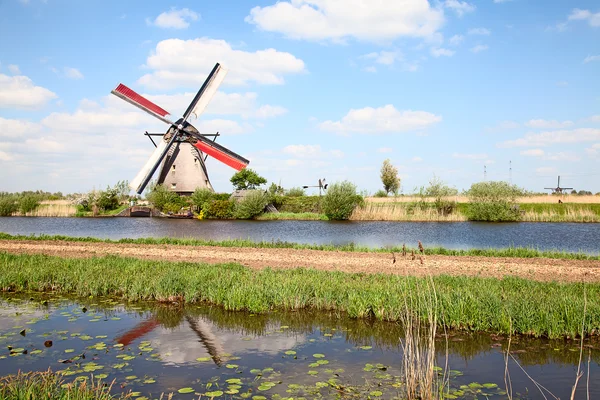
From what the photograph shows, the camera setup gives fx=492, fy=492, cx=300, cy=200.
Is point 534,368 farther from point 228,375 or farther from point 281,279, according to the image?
point 281,279

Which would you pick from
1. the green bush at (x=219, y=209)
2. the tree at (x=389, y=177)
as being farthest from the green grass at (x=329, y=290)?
the tree at (x=389, y=177)

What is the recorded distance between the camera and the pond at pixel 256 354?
6.21 m

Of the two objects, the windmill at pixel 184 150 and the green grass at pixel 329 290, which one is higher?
the windmill at pixel 184 150

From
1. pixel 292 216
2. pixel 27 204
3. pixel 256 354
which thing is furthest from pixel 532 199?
pixel 27 204

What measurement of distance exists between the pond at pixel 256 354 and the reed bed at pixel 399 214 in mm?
30864

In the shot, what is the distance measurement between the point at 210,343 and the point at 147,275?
4.63m

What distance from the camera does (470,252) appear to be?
692 inches

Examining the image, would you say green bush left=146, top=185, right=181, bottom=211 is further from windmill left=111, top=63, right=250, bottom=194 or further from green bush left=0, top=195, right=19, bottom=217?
green bush left=0, top=195, right=19, bottom=217

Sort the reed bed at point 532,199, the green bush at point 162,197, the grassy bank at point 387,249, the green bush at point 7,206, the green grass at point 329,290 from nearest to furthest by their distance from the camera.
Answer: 1. the green grass at point 329,290
2. the grassy bank at point 387,249
3. the reed bed at point 532,199
4. the green bush at point 162,197
5. the green bush at point 7,206

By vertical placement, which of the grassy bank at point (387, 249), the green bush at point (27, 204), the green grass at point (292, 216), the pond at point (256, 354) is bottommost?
the pond at point (256, 354)

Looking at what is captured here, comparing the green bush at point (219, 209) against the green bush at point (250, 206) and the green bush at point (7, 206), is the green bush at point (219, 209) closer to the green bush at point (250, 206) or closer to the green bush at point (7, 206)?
the green bush at point (250, 206)

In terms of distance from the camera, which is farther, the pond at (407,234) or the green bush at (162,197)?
the green bush at (162,197)

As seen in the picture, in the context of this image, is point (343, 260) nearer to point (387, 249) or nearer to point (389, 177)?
point (387, 249)

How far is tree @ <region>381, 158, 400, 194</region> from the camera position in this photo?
6488 cm
